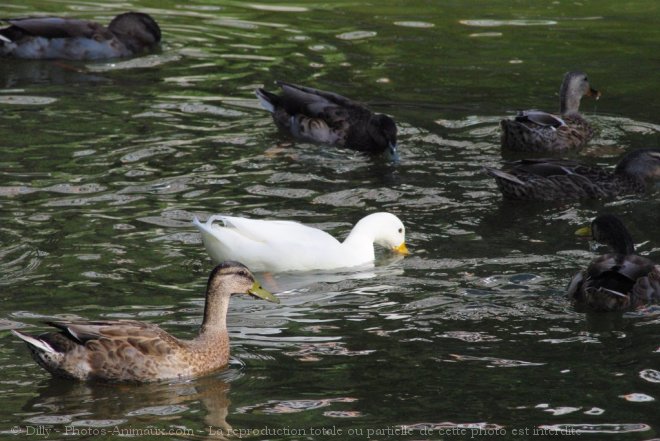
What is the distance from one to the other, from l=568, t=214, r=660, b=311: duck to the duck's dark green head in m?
0.23

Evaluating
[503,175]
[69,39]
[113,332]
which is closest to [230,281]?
[113,332]

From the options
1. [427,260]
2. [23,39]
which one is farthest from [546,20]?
[427,260]

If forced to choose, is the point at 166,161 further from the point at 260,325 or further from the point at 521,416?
the point at 521,416

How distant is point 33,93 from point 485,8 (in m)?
8.67

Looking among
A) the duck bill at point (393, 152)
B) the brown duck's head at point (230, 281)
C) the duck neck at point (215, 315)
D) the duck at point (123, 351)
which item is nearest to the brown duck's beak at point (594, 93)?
the duck bill at point (393, 152)

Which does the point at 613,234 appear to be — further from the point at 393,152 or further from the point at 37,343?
the point at 37,343

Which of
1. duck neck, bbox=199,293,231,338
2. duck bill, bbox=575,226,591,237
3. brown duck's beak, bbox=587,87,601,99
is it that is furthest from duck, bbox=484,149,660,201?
duck neck, bbox=199,293,231,338

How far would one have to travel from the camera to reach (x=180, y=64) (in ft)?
62.1

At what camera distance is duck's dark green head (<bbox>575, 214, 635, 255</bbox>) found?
426 inches

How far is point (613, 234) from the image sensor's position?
10.9 meters

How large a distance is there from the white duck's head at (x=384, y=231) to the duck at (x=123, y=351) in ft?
9.88

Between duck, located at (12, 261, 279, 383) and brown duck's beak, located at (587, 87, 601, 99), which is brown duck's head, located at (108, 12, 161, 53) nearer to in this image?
brown duck's beak, located at (587, 87, 601, 99)

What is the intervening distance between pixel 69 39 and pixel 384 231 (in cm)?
884

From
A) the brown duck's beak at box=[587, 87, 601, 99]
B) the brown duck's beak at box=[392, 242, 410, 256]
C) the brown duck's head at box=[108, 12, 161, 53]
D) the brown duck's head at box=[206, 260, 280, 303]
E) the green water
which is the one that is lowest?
the brown duck's beak at box=[392, 242, 410, 256]
